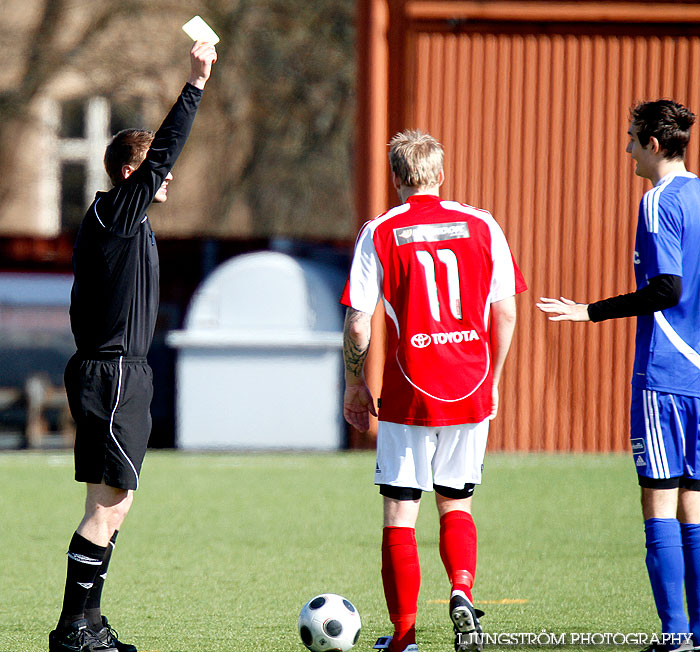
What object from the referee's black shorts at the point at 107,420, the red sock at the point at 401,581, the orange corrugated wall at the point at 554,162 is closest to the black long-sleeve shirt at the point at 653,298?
the red sock at the point at 401,581

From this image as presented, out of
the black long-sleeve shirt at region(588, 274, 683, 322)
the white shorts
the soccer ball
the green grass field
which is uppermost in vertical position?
the black long-sleeve shirt at region(588, 274, 683, 322)

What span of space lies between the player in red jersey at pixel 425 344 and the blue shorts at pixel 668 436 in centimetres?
60

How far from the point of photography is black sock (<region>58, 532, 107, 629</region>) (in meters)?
4.48

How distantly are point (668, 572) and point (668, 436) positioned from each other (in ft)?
1.67

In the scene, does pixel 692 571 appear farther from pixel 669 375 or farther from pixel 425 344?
pixel 425 344

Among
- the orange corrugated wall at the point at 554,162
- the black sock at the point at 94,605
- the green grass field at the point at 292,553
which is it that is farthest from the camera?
the orange corrugated wall at the point at 554,162

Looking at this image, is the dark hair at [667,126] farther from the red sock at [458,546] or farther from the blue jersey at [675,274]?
the red sock at [458,546]

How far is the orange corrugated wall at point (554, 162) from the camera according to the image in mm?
12891

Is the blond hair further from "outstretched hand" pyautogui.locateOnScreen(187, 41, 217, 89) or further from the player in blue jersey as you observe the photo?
"outstretched hand" pyautogui.locateOnScreen(187, 41, 217, 89)

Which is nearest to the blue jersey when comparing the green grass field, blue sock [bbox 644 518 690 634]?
blue sock [bbox 644 518 690 634]

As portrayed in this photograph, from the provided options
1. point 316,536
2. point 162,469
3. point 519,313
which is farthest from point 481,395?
point 519,313

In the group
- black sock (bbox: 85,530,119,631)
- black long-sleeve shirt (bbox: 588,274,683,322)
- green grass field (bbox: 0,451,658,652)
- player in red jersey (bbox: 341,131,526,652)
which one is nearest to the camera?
black long-sleeve shirt (bbox: 588,274,683,322)

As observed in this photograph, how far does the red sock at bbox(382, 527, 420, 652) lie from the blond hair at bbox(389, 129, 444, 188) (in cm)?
136

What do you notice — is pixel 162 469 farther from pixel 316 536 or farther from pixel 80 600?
pixel 80 600
